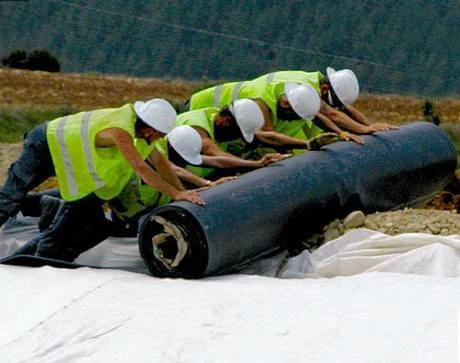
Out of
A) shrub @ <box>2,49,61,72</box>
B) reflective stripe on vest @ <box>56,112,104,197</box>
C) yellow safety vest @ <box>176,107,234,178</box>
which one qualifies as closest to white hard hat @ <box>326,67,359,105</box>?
yellow safety vest @ <box>176,107,234,178</box>

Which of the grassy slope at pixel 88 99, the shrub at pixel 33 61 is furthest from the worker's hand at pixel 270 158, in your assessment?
the shrub at pixel 33 61

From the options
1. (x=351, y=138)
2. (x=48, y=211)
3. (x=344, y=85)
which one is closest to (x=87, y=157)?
(x=48, y=211)

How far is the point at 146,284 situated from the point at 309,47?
90.4ft

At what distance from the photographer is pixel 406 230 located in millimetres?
8695

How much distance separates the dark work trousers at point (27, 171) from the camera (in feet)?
29.7

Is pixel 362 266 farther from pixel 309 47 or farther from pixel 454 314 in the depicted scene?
pixel 309 47

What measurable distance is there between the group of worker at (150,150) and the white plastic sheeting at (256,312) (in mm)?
632

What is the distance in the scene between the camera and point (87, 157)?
28.7ft

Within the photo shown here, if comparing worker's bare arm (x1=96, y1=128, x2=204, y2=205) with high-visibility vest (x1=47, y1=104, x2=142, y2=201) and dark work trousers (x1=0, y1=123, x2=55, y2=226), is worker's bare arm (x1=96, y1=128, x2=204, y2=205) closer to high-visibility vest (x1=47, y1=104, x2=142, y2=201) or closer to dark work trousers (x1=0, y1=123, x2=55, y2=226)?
high-visibility vest (x1=47, y1=104, x2=142, y2=201)

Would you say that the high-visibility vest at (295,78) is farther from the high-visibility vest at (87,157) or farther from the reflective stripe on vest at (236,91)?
the high-visibility vest at (87,157)

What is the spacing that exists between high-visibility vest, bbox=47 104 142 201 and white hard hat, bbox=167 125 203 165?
52 centimetres

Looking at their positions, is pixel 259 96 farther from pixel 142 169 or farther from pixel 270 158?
pixel 142 169

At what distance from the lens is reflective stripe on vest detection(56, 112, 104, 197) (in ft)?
28.7

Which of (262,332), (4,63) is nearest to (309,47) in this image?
(4,63)
